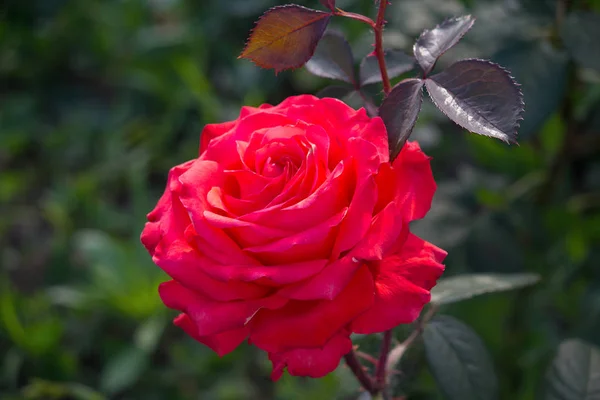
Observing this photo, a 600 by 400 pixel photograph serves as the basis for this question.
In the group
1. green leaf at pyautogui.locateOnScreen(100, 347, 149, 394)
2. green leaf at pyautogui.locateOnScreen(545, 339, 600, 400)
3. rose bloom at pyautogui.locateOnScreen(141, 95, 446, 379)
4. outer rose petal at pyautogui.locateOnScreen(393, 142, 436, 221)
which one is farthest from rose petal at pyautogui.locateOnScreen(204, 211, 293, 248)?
green leaf at pyautogui.locateOnScreen(100, 347, 149, 394)

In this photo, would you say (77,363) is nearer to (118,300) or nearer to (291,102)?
(118,300)

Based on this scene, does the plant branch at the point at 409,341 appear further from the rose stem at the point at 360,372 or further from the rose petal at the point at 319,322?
the rose petal at the point at 319,322

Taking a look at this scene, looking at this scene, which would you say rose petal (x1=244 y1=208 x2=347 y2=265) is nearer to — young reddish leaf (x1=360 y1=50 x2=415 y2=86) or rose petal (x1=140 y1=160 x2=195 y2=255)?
rose petal (x1=140 y1=160 x2=195 y2=255)

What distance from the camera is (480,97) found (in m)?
0.49

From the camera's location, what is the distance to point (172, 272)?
465mm

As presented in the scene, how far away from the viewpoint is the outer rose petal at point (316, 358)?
1.48 feet

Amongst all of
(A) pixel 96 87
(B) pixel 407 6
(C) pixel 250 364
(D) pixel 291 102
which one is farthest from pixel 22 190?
(D) pixel 291 102

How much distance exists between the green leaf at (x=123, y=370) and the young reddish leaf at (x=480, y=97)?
3.37ft

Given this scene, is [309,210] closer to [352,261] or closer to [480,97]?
[352,261]

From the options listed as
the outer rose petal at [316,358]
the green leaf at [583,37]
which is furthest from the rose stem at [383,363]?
the green leaf at [583,37]

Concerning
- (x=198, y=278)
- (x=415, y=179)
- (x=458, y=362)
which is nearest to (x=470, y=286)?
(x=458, y=362)

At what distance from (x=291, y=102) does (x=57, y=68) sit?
5.58 feet

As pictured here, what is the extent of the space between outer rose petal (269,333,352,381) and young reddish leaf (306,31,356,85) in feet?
0.83

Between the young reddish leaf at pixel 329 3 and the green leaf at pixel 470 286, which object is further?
the green leaf at pixel 470 286
